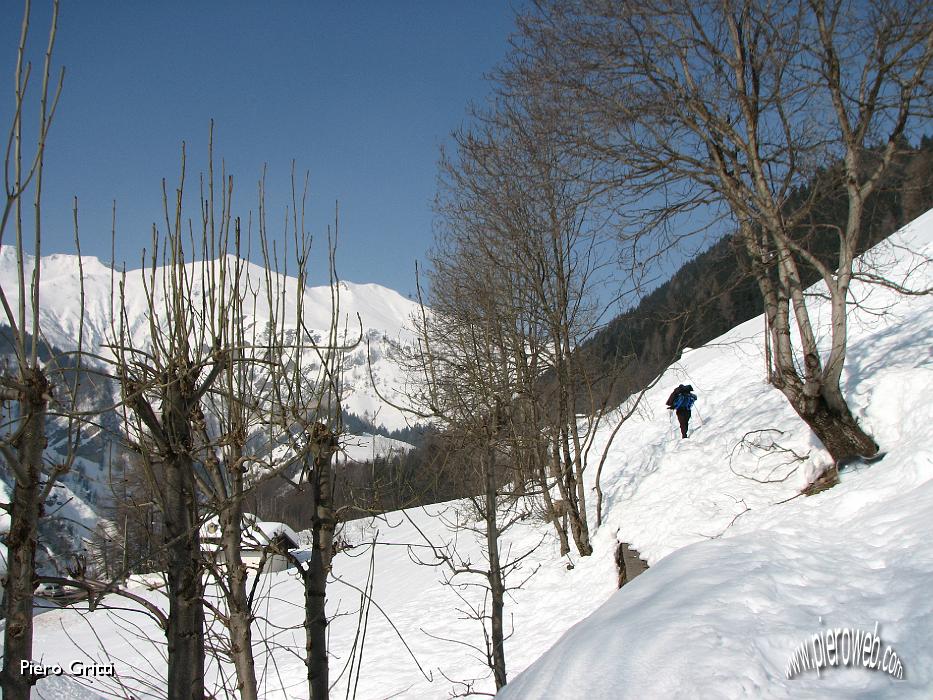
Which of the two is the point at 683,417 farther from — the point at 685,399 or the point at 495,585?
the point at 495,585

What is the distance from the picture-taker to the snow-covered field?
2.54 meters

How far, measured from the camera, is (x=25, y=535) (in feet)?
8.29

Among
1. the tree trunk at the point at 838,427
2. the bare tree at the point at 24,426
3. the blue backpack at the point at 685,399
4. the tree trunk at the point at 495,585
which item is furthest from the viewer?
the blue backpack at the point at 685,399

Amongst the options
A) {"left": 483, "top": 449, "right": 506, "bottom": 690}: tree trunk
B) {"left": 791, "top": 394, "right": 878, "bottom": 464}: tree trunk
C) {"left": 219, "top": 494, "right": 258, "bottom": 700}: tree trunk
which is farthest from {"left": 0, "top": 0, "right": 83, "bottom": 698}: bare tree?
{"left": 791, "top": 394, "right": 878, "bottom": 464}: tree trunk

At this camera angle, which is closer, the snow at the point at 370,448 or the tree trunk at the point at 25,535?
the tree trunk at the point at 25,535

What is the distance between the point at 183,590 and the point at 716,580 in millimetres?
2704

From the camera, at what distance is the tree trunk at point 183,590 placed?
3.08 metres

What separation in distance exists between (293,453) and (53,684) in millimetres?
6003

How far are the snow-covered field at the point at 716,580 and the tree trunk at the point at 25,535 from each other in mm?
498

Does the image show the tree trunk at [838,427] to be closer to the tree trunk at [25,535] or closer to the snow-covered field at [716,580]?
the snow-covered field at [716,580]

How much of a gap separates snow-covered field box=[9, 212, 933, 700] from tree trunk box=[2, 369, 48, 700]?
0.50m

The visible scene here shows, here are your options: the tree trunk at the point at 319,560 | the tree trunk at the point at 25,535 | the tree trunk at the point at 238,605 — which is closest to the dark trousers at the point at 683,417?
the tree trunk at the point at 319,560

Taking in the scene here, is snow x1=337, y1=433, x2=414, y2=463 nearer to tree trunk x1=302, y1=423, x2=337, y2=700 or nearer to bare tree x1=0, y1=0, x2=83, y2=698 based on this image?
tree trunk x1=302, y1=423, x2=337, y2=700

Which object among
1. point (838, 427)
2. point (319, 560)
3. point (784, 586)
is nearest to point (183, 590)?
point (319, 560)
